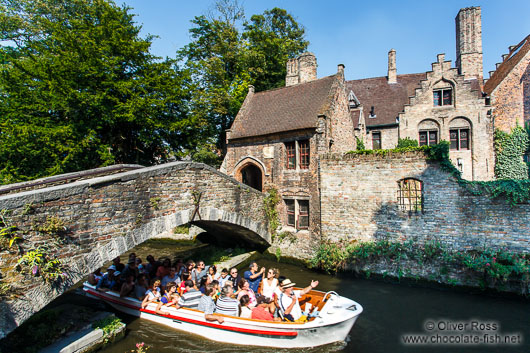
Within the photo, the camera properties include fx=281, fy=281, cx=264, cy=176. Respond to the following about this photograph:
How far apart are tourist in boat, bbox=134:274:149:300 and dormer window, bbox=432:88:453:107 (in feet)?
64.8

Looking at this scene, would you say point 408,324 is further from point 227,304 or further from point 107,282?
point 107,282

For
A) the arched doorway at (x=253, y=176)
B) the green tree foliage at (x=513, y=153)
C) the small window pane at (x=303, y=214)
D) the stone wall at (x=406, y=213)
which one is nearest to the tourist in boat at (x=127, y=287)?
the small window pane at (x=303, y=214)

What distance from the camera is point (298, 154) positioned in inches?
531

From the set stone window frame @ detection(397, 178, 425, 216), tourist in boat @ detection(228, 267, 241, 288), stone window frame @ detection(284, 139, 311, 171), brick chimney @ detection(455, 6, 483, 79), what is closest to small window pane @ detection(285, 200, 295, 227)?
stone window frame @ detection(284, 139, 311, 171)

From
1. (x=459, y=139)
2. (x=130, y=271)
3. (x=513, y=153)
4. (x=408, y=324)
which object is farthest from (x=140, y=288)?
(x=513, y=153)

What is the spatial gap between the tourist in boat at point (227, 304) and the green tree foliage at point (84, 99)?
1025 centimetres

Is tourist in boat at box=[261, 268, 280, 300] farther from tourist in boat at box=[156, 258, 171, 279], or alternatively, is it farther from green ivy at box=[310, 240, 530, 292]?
green ivy at box=[310, 240, 530, 292]

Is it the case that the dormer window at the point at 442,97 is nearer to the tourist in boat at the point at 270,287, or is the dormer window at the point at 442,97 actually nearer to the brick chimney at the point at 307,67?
the brick chimney at the point at 307,67

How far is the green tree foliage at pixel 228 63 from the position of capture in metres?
20.0

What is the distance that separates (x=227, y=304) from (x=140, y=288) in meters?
3.44

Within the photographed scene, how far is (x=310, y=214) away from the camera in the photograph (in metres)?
13.1

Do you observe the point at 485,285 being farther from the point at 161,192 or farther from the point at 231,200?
the point at 161,192

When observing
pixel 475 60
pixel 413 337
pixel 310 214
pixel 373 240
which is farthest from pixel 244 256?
pixel 475 60

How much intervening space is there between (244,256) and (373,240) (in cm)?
626
